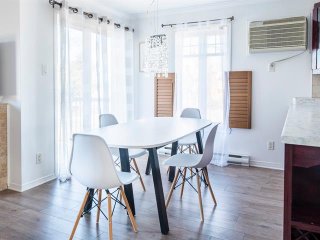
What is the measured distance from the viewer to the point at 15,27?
3076 mm

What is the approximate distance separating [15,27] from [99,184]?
2.19m

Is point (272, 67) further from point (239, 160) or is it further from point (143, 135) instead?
point (143, 135)

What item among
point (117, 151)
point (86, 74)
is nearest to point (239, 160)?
point (117, 151)

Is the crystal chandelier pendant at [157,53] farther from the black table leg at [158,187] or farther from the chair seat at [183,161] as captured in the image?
the black table leg at [158,187]

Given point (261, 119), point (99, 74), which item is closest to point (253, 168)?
point (261, 119)

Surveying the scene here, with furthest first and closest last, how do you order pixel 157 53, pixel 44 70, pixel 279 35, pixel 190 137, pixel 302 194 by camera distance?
pixel 190 137
pixel 279 35
pixel 44 70
pixel 157 53
pixel 302 194

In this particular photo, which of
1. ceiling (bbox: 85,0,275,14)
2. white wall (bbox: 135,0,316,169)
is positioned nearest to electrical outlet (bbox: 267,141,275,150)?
white wall (bbox: 135,0,316,169)

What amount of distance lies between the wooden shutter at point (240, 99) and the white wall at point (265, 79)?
88mm

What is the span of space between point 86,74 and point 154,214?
2.22 m

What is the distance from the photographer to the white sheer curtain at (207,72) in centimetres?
420

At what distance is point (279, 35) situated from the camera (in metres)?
3.79

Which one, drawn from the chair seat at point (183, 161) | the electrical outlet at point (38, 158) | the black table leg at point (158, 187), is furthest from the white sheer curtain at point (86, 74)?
the black table leg at point (158, 187)

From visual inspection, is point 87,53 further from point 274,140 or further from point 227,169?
point 274,140

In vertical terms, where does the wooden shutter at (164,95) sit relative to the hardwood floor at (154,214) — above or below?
above
